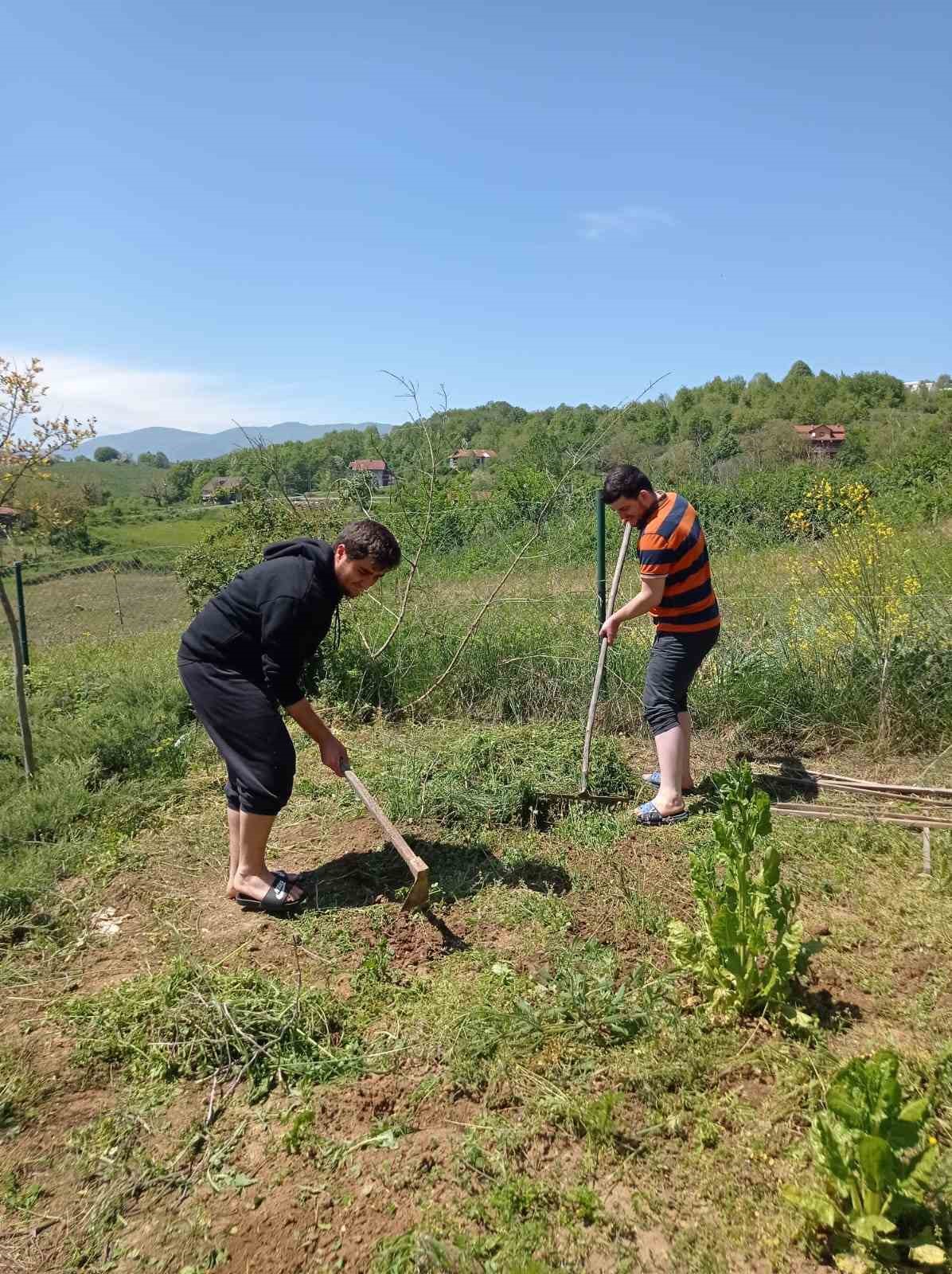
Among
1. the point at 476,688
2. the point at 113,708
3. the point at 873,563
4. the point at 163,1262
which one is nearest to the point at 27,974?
the point at 163,1262

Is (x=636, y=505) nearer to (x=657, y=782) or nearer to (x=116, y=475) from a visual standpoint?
(x=657, y=782)

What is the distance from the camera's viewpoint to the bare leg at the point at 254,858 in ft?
10.4

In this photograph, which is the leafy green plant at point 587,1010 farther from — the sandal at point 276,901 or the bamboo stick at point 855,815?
the bamboo stick at point 855,815

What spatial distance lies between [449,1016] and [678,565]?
2.24 metres

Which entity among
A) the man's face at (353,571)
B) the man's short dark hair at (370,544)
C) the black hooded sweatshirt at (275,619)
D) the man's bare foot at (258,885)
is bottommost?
the man's bare foot at (258,885)

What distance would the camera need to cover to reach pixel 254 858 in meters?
3.29

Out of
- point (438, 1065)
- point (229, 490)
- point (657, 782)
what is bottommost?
point (438, 1065)

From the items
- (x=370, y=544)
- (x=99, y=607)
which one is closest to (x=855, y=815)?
(x=370, y=544)

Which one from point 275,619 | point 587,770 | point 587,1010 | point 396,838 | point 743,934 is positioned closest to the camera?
point 743,934

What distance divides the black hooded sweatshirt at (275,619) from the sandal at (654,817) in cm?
189

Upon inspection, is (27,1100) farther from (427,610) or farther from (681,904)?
(427,610)

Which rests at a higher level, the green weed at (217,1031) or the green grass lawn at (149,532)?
the green grass lawn at (149,532)

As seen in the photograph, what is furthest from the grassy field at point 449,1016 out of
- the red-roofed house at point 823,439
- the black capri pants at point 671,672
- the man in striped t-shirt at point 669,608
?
the red-roofed house at point 823,439

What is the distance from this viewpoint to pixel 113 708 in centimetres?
530
